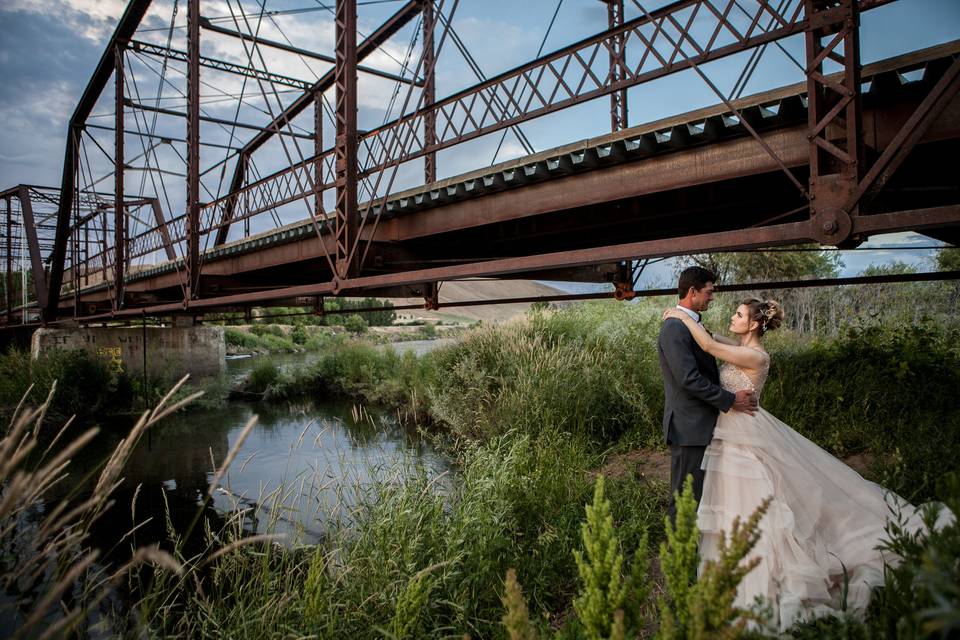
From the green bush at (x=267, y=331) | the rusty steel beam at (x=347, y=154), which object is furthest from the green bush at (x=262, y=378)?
the green bush at (x=267, y=331)

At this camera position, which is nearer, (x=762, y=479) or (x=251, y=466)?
(x=762, y=479)

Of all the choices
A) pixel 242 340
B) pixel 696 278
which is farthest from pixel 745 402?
pixel 242 340

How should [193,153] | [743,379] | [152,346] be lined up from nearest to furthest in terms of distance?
[743,379] → [193,153] → [152,346]

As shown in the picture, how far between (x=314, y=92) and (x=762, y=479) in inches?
543

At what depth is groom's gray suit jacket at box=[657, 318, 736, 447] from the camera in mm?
3746

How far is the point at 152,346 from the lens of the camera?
21375mm

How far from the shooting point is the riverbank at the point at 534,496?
3670 mm

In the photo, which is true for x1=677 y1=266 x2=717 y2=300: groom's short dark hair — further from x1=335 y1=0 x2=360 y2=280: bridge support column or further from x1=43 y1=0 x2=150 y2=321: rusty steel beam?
x1=43 y1=0 x2=150 y2=321: rusty steel beam

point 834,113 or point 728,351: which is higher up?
point 834,113

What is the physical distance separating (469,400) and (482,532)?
5.74 metres

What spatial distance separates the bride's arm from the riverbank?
4.04 feet

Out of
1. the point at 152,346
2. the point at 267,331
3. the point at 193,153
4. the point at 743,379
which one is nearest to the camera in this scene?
the point at 743,379

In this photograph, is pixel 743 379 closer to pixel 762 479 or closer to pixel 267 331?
pixel 762 479

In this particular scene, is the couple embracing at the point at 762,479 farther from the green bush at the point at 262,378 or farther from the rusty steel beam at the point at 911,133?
the green bush at the point at 262,378
